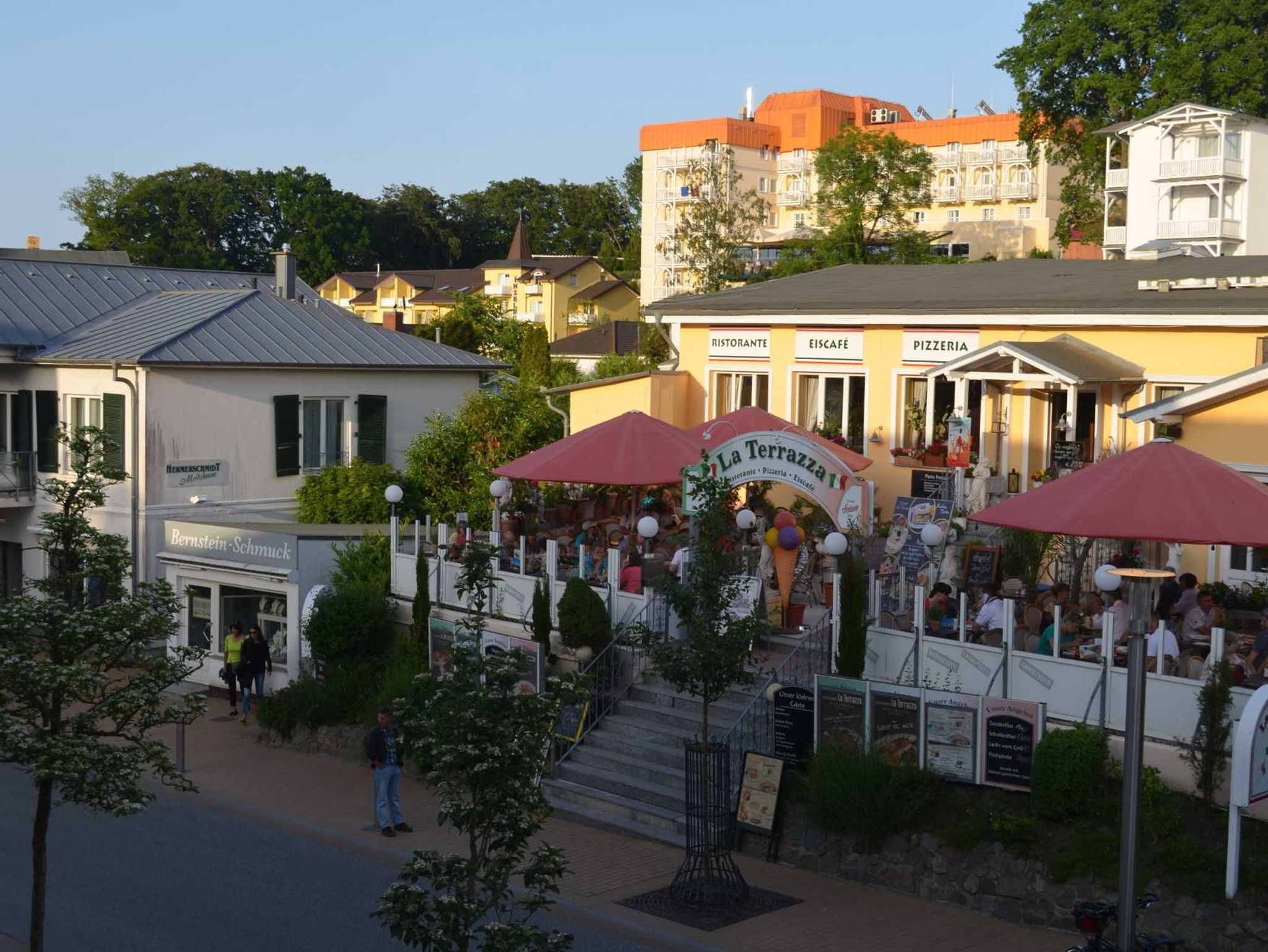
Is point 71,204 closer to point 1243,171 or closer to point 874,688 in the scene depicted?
point 1243,171

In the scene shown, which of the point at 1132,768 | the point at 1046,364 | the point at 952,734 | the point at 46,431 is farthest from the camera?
the point at 46,431

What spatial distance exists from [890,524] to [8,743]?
510 inches

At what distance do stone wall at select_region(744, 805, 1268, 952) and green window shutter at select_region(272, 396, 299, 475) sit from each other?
14.9m

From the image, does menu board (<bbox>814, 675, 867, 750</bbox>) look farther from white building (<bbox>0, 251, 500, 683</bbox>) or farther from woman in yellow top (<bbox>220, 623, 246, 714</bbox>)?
woman in yellow top (<bbox>220, 623, 246, 714</bbox>)

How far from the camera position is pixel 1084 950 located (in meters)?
10.5

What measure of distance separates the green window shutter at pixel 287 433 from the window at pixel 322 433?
0.75 ft

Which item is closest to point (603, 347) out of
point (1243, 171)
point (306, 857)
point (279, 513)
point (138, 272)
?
point (1243, 171)

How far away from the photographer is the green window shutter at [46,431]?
27.9m

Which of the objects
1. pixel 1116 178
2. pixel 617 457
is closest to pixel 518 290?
pixel 1116 178

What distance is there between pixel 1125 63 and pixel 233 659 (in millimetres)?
39704

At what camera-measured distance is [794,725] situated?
1548 cm

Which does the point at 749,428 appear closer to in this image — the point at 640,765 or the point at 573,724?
the point at 573,724

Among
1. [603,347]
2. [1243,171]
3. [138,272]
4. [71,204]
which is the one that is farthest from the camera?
[71,204]

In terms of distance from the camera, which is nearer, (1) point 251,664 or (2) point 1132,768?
(2) point 1132,768
